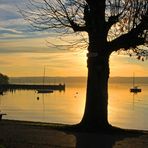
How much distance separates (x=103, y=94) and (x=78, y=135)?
3551 millimetres

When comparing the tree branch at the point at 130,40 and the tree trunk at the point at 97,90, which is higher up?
the tree branch at the point at 130,40

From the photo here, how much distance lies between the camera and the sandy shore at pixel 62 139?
15.9m

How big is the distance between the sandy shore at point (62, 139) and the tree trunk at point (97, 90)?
1.98 meters

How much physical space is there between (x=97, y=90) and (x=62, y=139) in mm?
5057

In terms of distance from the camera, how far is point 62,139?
687 inches

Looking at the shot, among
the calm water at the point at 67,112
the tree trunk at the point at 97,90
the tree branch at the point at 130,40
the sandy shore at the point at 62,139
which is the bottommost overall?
the calm water at the point at 67,112

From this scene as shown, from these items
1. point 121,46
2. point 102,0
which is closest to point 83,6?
point 102,0

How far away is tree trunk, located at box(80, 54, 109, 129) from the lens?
21875 mm

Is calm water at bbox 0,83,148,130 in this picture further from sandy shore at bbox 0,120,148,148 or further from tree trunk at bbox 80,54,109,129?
sandy shore at bbox 0,120,148,148

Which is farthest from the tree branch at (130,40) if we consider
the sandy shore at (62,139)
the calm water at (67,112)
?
the calm water at (67,112)

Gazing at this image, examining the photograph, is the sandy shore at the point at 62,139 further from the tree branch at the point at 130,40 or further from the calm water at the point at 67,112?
the calm water at the point at 67,112

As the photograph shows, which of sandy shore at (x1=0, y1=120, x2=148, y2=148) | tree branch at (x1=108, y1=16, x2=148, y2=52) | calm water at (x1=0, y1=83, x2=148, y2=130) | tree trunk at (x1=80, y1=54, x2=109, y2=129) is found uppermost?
tree branch at (x1=108, y1=16, x2=148, y2=52)

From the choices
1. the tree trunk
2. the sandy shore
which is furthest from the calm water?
the sandy shore

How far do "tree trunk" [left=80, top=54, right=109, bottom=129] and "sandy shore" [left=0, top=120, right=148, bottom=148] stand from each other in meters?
1.98
